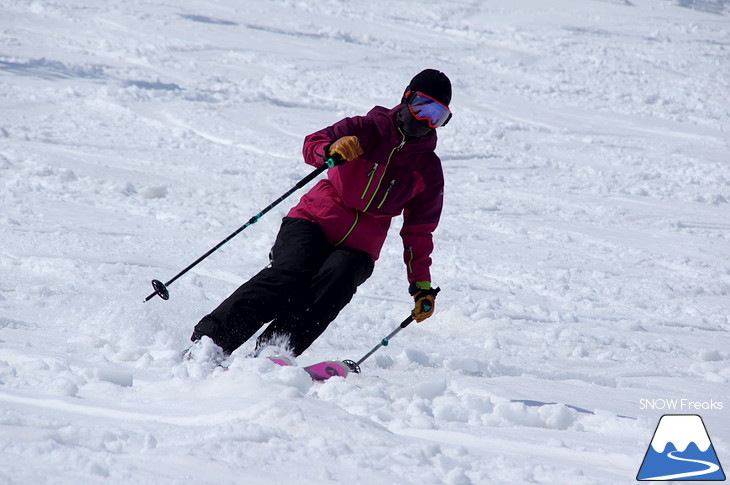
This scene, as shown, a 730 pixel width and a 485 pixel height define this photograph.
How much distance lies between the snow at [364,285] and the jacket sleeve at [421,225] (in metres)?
0.53

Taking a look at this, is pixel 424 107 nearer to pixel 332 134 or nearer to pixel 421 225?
pixel 332 134

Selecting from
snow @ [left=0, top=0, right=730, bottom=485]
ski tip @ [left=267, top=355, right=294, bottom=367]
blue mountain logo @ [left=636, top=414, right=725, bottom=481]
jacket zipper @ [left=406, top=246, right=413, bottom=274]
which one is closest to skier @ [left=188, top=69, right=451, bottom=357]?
jacket zipper @ [left=406, top=246, right=413, bottom=274]

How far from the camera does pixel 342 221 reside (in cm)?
376

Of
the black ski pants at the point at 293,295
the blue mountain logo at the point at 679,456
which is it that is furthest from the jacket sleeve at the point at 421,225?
the blue mountain logo at the point at 679,456

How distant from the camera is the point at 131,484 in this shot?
180 centimetres

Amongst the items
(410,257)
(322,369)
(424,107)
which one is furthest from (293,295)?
(424,107)

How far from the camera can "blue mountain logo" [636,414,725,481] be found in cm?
227

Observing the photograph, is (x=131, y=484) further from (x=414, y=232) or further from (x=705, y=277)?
(x=705, y=277)

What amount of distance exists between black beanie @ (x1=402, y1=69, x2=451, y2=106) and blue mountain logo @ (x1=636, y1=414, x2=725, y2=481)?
5.88 feet

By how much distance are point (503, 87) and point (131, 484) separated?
16448mm

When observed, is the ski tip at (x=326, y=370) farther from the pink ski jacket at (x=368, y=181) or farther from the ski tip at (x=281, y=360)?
the pink ski jacket at (x=368, y=181)

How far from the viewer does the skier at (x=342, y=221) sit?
348 centimetres

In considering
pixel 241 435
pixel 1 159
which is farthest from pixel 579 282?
pixel 1 159

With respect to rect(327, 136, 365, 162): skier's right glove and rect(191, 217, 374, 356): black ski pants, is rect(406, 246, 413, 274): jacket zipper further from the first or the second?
rect(327, 136, 365, 162): skier's right glove
